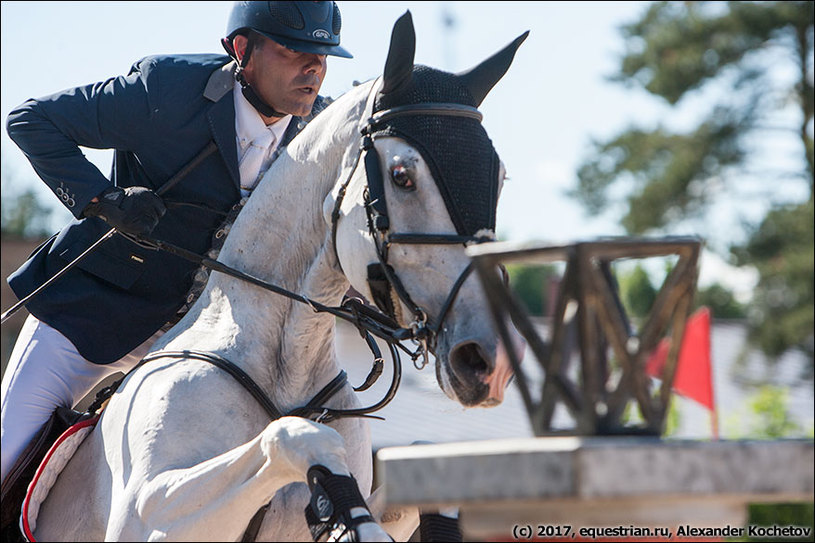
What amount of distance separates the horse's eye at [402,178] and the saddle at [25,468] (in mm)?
1476

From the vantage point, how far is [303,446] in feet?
10.6

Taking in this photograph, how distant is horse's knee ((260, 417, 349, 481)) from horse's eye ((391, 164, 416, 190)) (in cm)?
82

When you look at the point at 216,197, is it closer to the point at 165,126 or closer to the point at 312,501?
the point at 165,126

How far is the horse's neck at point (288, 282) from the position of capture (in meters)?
3.90

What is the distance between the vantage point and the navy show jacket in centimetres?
414

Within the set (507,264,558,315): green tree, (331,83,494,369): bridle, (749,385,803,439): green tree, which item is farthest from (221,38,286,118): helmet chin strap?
(507,264,558,315): green tree

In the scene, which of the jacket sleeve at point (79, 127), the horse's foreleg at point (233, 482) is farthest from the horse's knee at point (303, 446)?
the jacket sleeve at point (79, 127)

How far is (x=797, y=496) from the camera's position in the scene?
2.47 metres

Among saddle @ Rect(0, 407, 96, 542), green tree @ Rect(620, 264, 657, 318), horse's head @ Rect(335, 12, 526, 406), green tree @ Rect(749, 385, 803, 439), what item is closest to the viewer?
horse's head @ Rect(335, 12, 526, 406)

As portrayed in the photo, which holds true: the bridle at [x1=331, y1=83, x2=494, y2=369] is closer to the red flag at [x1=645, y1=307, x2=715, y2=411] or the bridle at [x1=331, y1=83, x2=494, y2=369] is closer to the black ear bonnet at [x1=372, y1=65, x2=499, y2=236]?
the black ear bonnet at [x1=372, y1=65, x2=499, y2=236]

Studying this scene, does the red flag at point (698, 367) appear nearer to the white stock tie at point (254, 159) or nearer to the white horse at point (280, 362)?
the white stock tie at point (254, 159)

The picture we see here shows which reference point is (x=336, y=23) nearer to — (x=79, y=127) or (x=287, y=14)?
(x=287, y=14)

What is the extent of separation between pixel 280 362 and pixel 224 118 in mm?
1010

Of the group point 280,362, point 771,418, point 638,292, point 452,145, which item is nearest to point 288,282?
point 280,362
